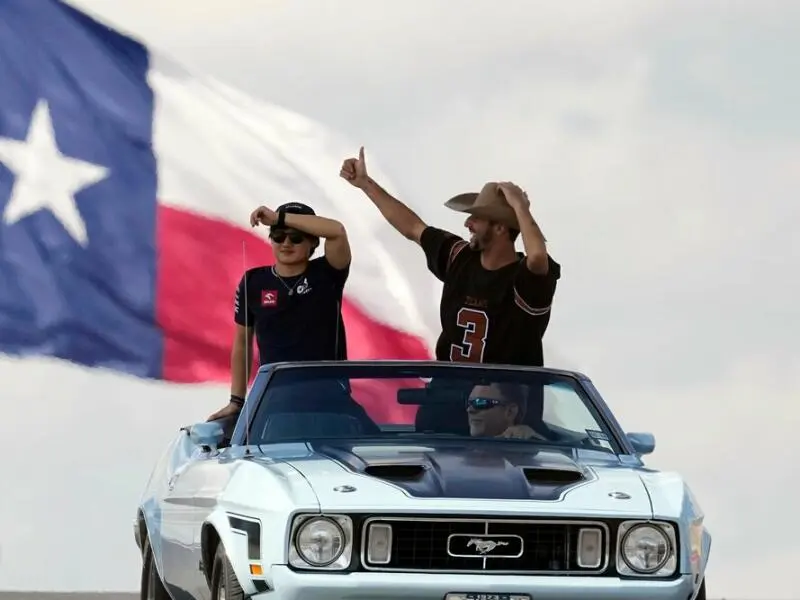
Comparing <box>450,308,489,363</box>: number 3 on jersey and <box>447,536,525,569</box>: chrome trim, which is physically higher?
<box>450,308,489,363</box>: number 3 on jersey

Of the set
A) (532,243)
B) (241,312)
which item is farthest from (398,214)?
(532,243)

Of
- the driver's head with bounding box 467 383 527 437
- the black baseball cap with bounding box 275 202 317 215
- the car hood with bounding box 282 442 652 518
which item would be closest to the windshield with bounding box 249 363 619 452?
the driver's head with bounding box 467 383 527 437

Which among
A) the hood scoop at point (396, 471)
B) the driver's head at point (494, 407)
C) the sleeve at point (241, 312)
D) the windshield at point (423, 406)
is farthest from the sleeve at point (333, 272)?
the hood scoop at point (396, 471)

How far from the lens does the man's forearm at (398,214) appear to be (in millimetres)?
13492

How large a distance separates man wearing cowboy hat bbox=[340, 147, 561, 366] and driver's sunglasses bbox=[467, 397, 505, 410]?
1363mm

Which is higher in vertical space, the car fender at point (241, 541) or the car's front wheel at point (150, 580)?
the car fender at point (241, 541)

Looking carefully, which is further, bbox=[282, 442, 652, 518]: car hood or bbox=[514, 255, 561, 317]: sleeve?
bbox=[514, 255, 561, 317]: sleeve

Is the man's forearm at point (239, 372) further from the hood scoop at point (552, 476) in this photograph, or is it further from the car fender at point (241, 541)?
the hood scoop at point (552, 476)

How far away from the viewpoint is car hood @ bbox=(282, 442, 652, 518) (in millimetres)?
9375

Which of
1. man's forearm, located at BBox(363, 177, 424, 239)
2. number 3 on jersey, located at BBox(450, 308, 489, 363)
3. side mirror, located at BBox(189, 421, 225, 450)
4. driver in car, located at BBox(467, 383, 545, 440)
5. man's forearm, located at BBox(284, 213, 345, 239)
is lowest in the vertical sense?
side mirror, located at BBox(189, 421, 225, 450)

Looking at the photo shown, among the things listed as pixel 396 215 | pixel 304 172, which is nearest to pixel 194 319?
pixel 304 172

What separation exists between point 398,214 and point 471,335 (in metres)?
1.27

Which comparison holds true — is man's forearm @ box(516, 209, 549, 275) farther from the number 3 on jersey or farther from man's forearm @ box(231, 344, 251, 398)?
man's forearm @ box(231, 344, 251, 398)

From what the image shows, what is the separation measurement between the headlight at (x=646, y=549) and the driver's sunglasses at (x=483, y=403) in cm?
161
